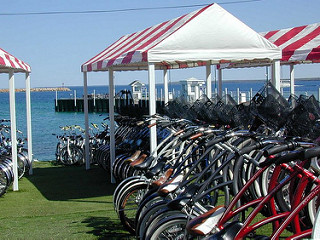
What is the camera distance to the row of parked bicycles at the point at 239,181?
3510 millimetres

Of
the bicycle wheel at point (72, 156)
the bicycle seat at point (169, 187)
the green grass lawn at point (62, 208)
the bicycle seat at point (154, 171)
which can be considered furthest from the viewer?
the bicycle wheel at point (72, 156)

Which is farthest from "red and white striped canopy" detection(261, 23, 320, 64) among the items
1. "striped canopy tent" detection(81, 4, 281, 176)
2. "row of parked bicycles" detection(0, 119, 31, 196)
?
"row of parked bicycles" detection(0, 119, 31, 196)

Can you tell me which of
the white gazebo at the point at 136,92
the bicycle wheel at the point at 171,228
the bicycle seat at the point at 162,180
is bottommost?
the bicycle wheel at the point at 171,228

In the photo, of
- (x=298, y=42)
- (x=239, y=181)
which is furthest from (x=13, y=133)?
(x=298, y=42)

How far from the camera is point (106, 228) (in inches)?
251

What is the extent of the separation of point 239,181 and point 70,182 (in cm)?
607

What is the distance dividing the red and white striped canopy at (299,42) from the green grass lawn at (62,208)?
440cm

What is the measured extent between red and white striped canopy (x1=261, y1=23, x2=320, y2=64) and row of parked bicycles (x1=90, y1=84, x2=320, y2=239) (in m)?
3.35

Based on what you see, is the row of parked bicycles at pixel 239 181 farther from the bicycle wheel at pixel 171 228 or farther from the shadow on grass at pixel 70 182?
the shadow on grass at pixel 70 182

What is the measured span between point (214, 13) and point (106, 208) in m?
3.35

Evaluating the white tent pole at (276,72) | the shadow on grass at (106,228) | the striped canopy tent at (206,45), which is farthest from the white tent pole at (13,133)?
the white tent pole at (276,72)

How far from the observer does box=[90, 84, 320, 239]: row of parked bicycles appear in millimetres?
3510

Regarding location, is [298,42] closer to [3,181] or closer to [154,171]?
[3,181]

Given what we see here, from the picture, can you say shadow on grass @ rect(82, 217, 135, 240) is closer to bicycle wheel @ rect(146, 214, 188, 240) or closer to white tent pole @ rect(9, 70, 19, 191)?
bicycle wheel @ rect(146, 214, 188, 240)
